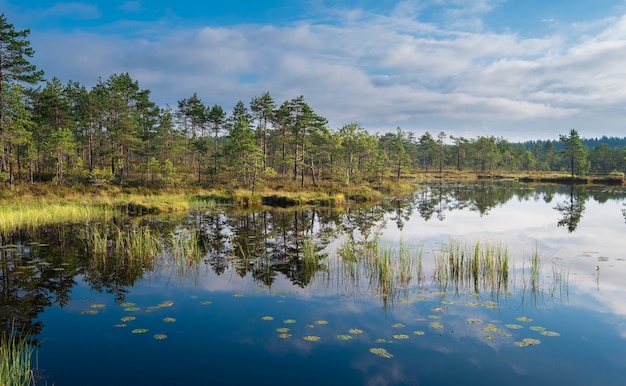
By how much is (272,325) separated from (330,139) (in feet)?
201

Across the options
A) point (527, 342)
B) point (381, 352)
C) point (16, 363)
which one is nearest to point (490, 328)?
point (527, 342)

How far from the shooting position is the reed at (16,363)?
5.83m

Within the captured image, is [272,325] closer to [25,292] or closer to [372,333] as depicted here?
[372,333]

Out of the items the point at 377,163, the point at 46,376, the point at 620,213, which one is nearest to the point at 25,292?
the point at 46,376

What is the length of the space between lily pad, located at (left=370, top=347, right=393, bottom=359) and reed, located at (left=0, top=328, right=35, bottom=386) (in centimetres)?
595

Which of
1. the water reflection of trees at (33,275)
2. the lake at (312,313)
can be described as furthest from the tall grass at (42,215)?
the lake at (312,313)

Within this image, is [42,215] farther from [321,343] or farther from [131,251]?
[321,343]

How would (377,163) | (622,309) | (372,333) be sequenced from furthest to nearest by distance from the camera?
1. (377,163)
2. (622,309)
3. (372,333)

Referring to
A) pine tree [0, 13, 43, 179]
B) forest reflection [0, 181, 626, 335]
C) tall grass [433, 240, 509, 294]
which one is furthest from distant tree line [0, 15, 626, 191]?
tall grass [433, 240, 509, 294]

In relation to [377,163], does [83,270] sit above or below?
below

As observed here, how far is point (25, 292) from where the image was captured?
11.1 m

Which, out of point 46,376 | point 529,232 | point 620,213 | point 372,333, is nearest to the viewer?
point 46,376

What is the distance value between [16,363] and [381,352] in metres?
6.34

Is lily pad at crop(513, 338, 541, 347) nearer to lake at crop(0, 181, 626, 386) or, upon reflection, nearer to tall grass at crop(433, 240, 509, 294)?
lake at crop(0, 181, 626, 386)
